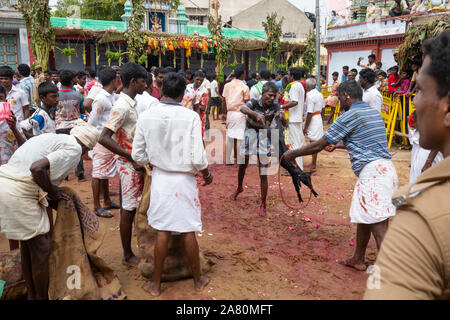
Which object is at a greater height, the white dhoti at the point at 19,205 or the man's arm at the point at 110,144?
the man's arm at the point at 110,144

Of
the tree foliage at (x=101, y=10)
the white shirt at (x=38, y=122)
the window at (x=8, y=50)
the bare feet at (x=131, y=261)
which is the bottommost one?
the bare feet at (x=131, y=261)

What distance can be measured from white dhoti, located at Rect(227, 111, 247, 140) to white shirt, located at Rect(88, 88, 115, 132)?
2850 millimetres

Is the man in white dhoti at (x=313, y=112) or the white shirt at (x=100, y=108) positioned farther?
the man in white dhoti at (x=313, y=112)

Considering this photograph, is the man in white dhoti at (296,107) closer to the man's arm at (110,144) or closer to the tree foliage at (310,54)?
the man's arm at (110,144)

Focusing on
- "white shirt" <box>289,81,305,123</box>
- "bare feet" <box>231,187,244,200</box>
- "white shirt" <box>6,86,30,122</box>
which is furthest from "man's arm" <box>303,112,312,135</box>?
"white shirt" <box>6,86,30,122</box>

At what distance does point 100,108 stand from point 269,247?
2.91 metres

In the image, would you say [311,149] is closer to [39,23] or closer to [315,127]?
[315,127]

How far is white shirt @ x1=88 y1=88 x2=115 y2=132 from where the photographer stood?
514cm

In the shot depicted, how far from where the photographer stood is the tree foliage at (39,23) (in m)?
13.5

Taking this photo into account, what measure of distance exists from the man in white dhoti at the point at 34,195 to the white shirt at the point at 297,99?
15.8 feet

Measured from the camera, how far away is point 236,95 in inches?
299

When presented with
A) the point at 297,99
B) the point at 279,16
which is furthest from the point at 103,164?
the point at 279,16

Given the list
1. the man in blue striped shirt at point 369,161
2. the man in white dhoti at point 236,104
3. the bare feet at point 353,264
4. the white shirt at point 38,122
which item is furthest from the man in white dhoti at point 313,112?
the white shirt at point 38,122

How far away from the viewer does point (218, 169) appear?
8039mm
